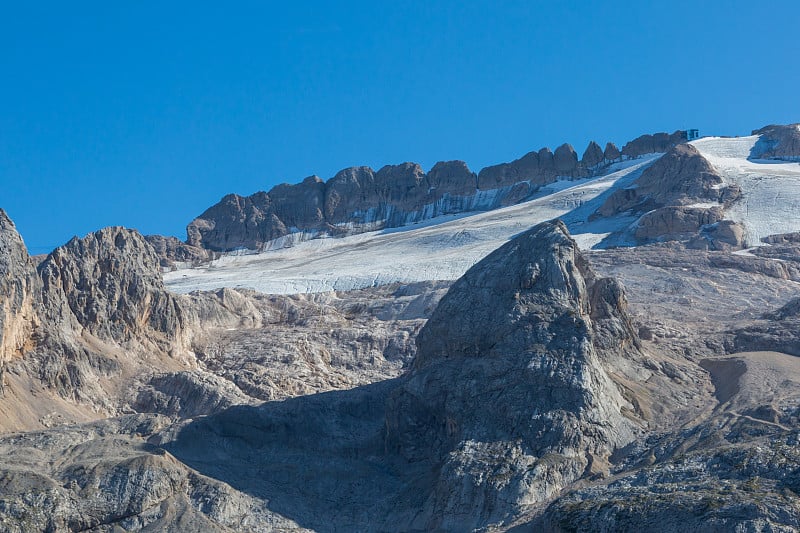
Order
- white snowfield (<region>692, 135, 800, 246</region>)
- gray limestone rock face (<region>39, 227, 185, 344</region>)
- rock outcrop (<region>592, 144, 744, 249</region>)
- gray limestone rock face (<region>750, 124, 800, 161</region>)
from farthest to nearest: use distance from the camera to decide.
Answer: gray limestone rock face (<region>750, 124, 800, 161</region>) < white snowfield (<region>692, 135, 800, 246</region>) < rock outcrop (<region>592, 144, 744, 249</region>) < gray limestone rock face (<region>39, 227, 185, 344</region>)

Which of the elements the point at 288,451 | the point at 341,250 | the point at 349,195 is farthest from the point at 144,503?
the point at 349,195

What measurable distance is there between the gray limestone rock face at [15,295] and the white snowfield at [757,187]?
75.1 meters

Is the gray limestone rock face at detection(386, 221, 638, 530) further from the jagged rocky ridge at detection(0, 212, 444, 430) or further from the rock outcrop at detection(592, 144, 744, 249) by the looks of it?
the rock outcrop at detection(592, 144, 744, 249)

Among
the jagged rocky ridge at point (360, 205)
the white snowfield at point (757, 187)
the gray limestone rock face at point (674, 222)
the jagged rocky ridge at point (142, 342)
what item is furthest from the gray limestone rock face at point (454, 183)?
the jagged rocky ridge at point (142, 342)

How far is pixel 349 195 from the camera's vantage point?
650 ft

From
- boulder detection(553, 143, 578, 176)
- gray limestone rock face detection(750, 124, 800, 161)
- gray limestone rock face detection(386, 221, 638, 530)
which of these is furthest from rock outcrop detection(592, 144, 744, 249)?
gray limestone rock face detection(386, 221, 638, 530)

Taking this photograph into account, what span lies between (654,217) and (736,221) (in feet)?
27.0

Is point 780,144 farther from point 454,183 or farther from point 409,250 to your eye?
point 409,250

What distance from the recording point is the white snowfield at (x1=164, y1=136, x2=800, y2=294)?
456 feet

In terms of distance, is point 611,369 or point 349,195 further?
point 349,195

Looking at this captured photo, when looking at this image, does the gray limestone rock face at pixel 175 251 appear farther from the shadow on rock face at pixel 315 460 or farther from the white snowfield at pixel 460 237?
the shadow on rock face at pixel 315 460

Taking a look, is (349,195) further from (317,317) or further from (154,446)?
(154,446)

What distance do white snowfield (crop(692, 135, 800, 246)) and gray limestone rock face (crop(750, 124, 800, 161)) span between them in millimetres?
1027

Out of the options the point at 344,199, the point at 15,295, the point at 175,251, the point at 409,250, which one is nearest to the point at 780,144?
the point at 409,250
